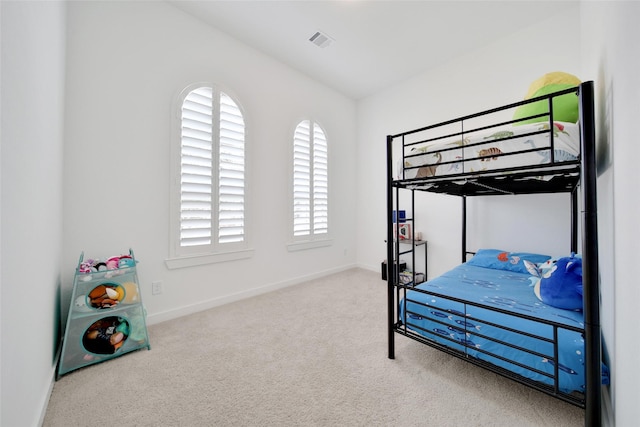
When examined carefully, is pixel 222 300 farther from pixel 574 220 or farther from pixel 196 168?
pixel 574 220

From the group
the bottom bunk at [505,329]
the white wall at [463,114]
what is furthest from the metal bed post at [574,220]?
the bottom bunk at [505,329]

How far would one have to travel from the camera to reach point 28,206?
1.05 m

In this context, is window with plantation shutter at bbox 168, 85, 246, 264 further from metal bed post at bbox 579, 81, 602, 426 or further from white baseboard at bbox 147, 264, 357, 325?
metal bed post at bbox 579, 81, 602, 426

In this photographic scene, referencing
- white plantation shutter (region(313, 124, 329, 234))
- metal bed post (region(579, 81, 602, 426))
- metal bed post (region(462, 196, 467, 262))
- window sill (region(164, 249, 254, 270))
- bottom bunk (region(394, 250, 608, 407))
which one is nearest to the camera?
metal bed post (region(579, 81, 602, 426))

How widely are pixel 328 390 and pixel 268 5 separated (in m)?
3.06

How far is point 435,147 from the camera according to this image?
1536 mm

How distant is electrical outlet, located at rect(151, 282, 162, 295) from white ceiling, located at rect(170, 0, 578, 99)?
256 cm

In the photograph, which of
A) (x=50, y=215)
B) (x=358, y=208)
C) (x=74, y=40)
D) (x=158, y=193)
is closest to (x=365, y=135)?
(x=358, y=208)

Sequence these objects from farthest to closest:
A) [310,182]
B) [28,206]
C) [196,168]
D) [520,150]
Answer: [310,182], [196,168], [520,150], [28,206]

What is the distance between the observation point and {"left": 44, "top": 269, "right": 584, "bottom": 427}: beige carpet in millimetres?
1197

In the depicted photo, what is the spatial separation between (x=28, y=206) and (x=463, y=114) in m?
3.75

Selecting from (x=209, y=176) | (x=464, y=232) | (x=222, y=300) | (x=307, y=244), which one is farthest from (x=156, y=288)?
(x=464, y=232)

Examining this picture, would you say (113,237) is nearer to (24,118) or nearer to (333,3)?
(24,118)

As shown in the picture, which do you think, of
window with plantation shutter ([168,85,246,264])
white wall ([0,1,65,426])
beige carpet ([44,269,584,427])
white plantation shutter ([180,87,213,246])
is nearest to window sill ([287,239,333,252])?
window with plantation shutter ([168,85,246,264])
